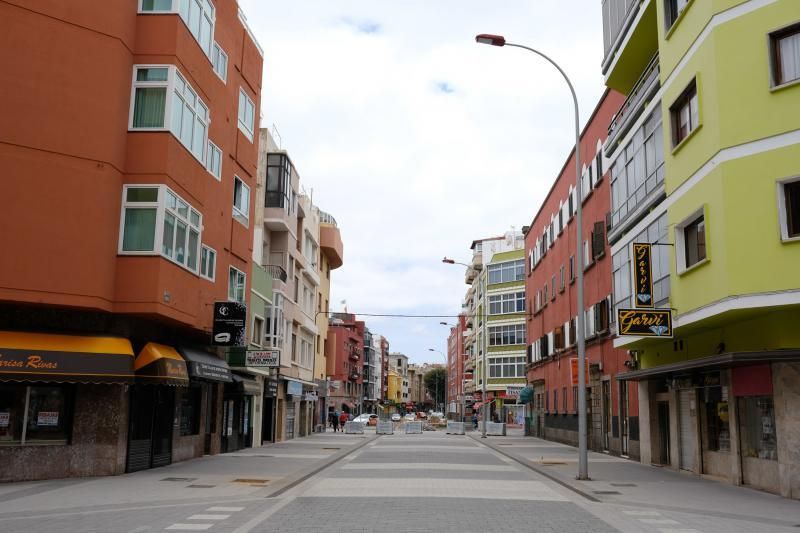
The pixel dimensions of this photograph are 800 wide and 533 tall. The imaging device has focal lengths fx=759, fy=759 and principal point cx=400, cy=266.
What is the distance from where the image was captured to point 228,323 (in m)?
22.5

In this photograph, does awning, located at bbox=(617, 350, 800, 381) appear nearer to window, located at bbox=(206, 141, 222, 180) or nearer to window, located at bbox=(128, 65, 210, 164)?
window, located at bbox=(128, 65, 210, 164)

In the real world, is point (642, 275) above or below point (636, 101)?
below

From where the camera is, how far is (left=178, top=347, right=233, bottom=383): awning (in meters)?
21.6

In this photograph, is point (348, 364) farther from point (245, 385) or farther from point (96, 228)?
point (96, 228)

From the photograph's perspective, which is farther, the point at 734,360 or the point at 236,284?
the point at 236,284

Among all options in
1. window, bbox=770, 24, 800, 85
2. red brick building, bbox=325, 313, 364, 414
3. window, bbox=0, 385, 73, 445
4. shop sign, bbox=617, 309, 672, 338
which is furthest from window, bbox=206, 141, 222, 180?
red brick building, bbox=325, 313, 364, 414

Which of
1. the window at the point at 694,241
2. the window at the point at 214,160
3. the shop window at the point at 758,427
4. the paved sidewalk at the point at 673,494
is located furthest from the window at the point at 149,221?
the shop window at the point at 758,427

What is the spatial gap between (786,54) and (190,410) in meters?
19.3

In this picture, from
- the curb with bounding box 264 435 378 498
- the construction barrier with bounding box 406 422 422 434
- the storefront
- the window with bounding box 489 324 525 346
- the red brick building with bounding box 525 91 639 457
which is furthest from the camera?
the window with bounding box 489 324 525 346

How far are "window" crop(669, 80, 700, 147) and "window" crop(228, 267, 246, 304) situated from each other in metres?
15.3

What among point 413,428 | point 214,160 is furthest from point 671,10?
point 413,428

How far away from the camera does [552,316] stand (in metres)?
45.4

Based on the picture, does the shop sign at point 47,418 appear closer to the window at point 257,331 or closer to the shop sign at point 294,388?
the window at point 257,331

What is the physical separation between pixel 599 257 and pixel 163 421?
1917 cm
